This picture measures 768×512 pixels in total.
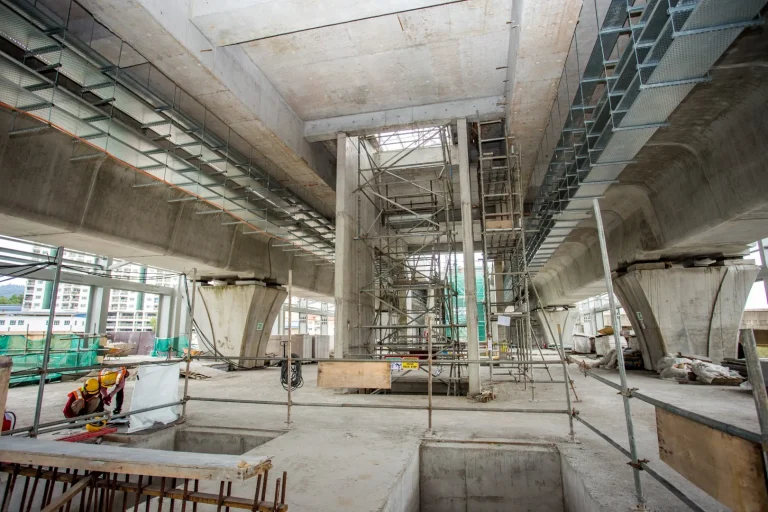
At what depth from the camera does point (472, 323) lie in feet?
34.6

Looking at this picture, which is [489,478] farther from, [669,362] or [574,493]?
[669,362]

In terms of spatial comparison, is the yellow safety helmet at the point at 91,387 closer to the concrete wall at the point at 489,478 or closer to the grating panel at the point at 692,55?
the concrete wall at the point at 489,478

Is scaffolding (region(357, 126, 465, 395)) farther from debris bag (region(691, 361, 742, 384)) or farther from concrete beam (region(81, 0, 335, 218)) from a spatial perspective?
debris bag (region(691, 361, 742, 384))

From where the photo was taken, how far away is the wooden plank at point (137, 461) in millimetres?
2566

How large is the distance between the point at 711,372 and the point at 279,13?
46.6ft

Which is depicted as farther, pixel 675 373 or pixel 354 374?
pixel 675 373

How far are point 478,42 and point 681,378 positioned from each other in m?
11.3

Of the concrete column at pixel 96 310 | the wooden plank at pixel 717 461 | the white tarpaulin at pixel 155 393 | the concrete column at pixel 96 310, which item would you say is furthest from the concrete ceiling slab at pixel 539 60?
the concrete column at pixel 96 310

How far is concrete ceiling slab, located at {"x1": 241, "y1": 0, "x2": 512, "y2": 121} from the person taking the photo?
340 inches

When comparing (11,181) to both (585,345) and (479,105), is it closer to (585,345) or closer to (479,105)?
(479,105)

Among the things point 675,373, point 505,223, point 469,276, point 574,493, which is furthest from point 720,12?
point 675,373

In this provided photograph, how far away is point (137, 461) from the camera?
272 cm

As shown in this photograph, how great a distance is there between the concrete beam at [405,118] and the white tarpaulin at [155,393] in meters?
7.95

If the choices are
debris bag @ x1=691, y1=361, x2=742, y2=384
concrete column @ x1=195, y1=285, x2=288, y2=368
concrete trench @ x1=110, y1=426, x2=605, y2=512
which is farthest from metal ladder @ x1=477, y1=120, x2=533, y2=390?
concrete column @ x1=195, y1=285, x2=288, y2=368
